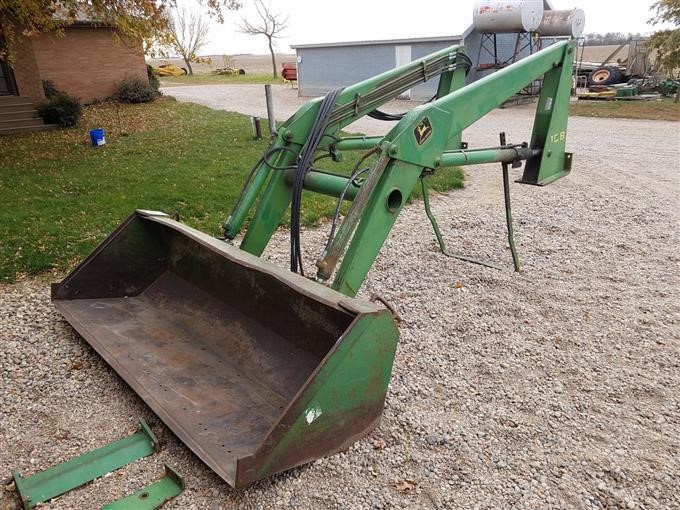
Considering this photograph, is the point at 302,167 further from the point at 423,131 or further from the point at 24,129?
the point at 24,129

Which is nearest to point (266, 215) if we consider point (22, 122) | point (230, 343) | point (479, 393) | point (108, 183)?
point (230, 343)

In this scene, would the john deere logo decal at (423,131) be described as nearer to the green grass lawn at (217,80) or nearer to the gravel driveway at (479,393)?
the gravel driveway at (479,393)

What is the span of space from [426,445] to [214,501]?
3.36ft

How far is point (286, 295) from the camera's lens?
306cm

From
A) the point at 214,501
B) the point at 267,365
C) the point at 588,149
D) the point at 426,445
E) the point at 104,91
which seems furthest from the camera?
the point at 104,91

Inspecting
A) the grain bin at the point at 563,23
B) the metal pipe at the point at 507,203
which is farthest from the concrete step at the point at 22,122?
the grain bin at the point at 563,23

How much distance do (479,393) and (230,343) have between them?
144cm

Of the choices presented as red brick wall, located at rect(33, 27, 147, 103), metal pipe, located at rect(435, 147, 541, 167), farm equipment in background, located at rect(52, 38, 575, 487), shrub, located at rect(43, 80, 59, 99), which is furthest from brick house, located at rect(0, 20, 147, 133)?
metal pipe, located at rect(435, 147, 541, 167)

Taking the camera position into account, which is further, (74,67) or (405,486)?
(74,67)

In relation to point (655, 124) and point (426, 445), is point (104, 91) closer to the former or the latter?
point (655, 124)

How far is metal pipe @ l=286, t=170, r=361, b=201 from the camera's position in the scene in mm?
3193

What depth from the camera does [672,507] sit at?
94.5 inches

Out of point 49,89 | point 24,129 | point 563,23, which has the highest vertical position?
point 563,23

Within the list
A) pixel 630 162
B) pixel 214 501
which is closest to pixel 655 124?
pixel 630 162
